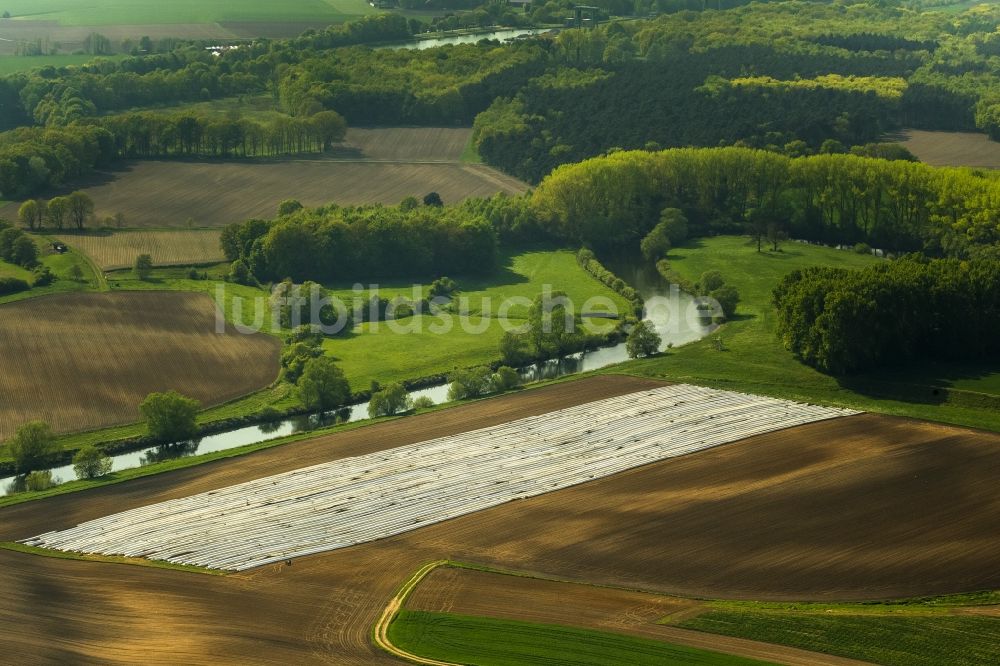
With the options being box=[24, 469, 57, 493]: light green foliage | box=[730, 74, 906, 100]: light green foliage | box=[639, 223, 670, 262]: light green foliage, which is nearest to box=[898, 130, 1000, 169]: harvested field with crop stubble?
box=[730, 74, 906, 100]: light green foliage

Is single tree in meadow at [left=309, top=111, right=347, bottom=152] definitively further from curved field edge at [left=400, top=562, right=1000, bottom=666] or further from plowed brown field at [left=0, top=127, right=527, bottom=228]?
curved field edge at [left=400, top=562, right=1000, bottom=666]

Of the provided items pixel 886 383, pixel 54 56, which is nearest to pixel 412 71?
pixel 54 56

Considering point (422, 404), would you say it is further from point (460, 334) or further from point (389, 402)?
point (460, 334)

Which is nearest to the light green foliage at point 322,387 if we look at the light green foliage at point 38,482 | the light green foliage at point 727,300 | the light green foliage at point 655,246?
the light green foliage at point 38,482

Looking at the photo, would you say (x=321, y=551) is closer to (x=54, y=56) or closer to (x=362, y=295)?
(x=362, y=295)

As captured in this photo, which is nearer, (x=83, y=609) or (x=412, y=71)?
(x=83, y=609)
